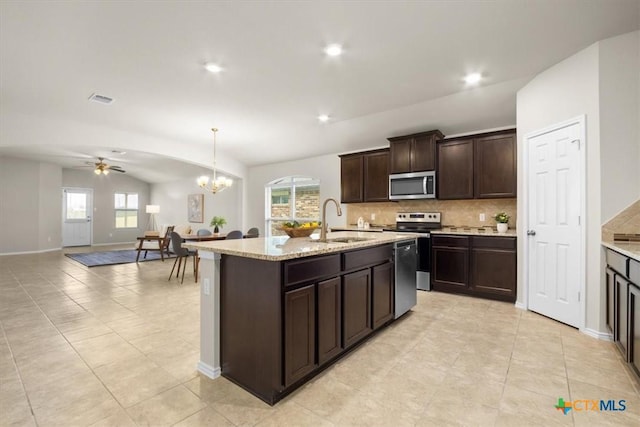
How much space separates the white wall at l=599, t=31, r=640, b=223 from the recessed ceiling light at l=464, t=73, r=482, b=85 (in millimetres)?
1017

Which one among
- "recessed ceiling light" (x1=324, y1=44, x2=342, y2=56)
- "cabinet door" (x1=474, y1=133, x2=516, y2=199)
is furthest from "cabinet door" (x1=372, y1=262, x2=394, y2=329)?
"cabinet door" (x1=474, y1=133, x2=516, y2=199)

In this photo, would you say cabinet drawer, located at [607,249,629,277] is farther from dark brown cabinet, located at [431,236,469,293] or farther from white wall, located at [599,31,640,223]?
dark brown cabinet, located at [431,236,469,293]

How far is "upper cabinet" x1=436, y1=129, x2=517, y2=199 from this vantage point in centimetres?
413

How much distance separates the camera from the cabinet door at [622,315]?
215 cm

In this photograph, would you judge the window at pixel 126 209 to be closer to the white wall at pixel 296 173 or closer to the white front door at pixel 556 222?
the white wall at pixel 296 173

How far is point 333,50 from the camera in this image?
2883 millimetres

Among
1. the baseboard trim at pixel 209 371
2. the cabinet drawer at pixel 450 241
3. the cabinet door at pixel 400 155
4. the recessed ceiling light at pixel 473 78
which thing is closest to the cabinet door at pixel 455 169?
the cabinet door at pixel 400 155

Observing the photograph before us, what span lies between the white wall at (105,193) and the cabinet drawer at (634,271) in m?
13.3

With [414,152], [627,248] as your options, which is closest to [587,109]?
[627,248]

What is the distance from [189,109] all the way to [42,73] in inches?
64.7

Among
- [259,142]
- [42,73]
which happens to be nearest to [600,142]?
[259,142]

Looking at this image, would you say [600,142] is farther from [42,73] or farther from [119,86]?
[42,73]

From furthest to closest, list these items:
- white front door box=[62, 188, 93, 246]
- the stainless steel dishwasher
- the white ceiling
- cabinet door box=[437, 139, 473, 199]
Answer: white front door box=[62, 188, 93, 246] → cabinet door box=[437, 139, 473, 199] → the stainless steel dishwasher → the white ceiling

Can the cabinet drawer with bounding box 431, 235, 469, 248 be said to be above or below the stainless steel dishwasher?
above
